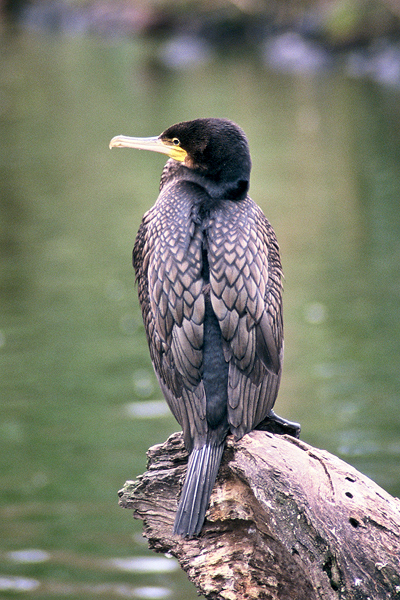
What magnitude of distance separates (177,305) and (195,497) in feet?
2.38

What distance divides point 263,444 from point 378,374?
6.02 m

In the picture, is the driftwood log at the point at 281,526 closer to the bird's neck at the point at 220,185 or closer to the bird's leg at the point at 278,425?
the bird's leg at the point at 278,425

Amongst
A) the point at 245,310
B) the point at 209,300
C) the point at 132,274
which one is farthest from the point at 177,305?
the point at 132,274

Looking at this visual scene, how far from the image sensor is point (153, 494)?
3.36 m

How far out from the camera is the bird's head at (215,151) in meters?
3.60

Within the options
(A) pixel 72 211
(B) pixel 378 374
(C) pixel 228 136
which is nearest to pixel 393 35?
(A) pixel 72 211

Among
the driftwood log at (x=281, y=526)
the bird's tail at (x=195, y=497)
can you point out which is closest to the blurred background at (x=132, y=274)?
the driftwood log at (x=281, y=526)

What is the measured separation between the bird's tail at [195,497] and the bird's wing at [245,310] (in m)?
0.17

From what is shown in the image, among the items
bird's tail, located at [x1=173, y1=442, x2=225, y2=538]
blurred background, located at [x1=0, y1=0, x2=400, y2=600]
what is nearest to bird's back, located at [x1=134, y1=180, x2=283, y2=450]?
bird's tail, located at [x1=173, y1=442, x2=225, y2=538]

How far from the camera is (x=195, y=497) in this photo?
3098 millimetres

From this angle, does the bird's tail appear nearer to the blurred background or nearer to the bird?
the bird

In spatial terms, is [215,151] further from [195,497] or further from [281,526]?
[281,526]

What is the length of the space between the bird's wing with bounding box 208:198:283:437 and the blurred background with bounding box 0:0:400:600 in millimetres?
3060

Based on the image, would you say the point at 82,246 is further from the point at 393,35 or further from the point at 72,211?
the point at 393,35
